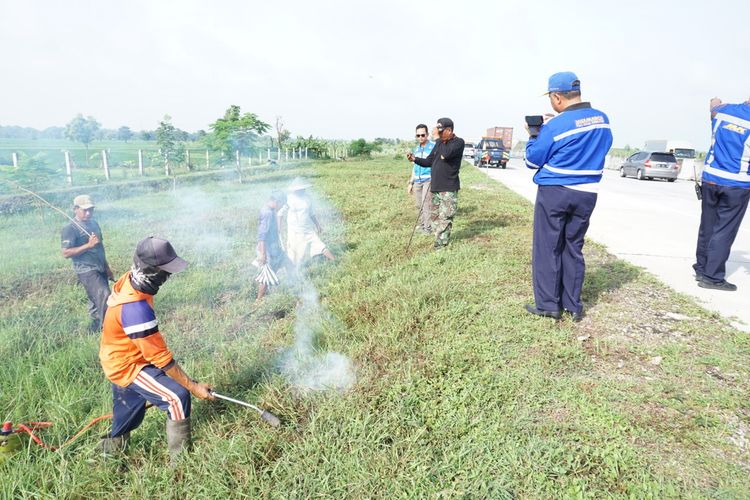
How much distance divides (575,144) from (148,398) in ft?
11.4

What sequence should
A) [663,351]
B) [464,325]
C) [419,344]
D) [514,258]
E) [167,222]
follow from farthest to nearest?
1. [167,222]
2. [514,258]
3. [464,325]
4. [419,344]
5. [663,351]

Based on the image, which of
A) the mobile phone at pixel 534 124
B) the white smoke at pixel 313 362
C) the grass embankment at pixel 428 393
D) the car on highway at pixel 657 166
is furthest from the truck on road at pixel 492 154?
the white smoke at pixel 313 362

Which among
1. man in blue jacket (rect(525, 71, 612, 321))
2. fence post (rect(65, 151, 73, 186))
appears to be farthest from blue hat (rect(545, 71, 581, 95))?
fence post (rect(65, 151, 73, 186))

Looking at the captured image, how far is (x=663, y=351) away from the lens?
3.16 m

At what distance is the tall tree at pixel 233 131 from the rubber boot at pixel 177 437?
17090 millimetres

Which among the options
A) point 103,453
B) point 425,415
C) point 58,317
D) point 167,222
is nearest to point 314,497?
point 425,415

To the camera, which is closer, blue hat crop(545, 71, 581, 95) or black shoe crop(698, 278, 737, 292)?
blue hat crop(545, 71, 581, 95)

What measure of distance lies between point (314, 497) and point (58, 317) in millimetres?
3908

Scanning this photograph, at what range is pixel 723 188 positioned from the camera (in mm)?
4273

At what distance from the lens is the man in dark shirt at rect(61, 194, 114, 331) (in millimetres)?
4195

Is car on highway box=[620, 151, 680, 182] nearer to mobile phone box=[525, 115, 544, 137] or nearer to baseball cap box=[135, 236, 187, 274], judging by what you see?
mobile phone box=[525, 115, 544, 137]

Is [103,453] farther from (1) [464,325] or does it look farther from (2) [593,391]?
(2) [593,391]

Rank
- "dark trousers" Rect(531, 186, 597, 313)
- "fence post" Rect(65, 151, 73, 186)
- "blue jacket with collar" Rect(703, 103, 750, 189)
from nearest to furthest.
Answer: "dark trousers" Rect(531, 186, 597, 313) < "blue jacket with collar" Rect(703, 103, 750, 189) < "fence post" Rect(65, 151, 73, 186)

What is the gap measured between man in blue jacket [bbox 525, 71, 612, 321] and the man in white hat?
3202 millimetres
